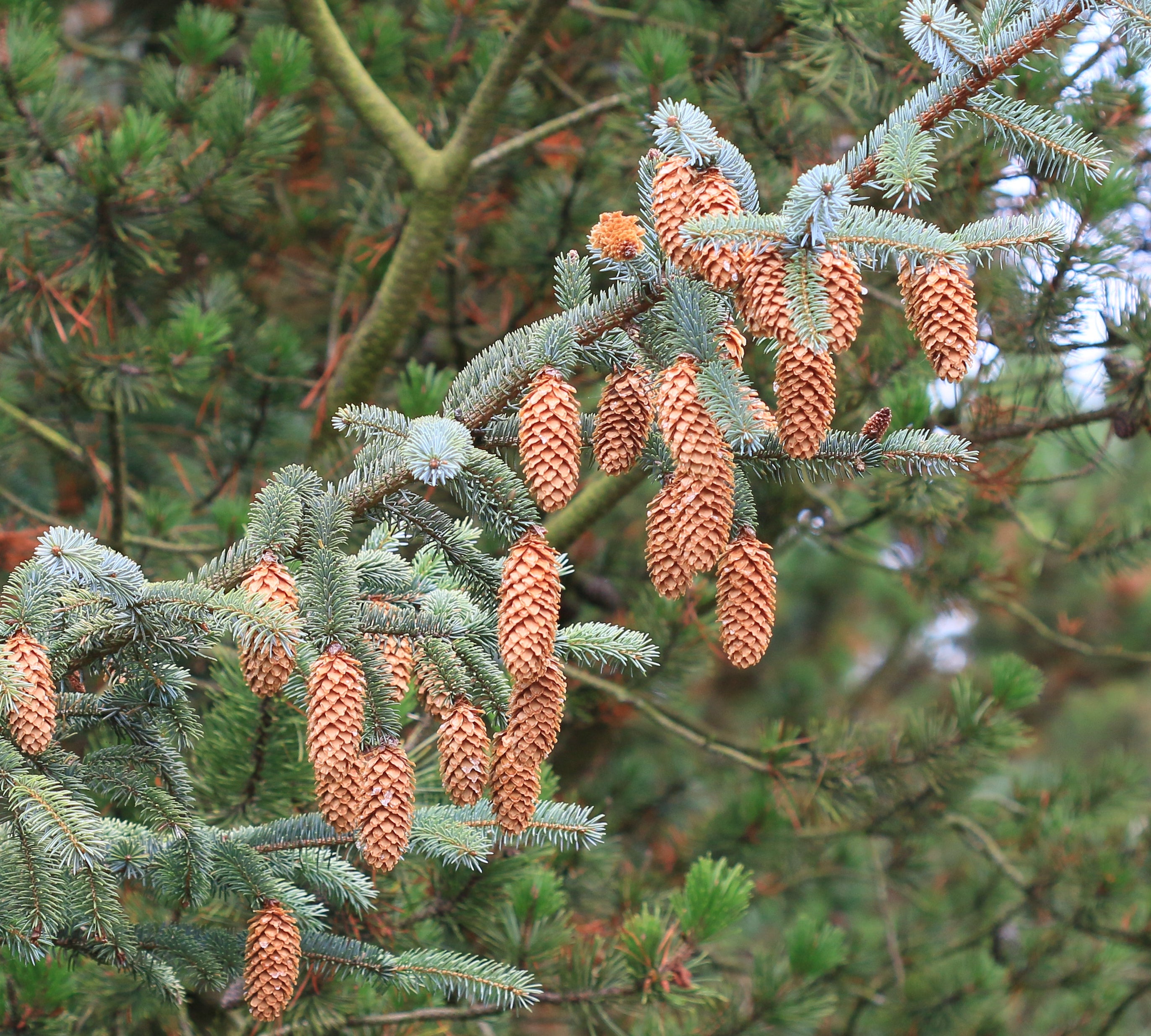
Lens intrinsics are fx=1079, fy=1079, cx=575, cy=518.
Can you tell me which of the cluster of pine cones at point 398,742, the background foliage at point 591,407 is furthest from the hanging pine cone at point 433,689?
the background foliage at point 591,407

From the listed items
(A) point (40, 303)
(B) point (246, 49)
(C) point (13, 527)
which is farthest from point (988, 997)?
(B) point (246, 49)

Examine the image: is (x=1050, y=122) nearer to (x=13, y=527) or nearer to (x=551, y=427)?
(x=551, y=427)

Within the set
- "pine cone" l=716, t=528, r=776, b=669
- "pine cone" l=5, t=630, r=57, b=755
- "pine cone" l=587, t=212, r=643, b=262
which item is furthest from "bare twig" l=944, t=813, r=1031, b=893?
"pine cone" l=5, t=630, r=57, b=755

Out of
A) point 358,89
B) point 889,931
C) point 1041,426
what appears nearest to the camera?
point 1041,426

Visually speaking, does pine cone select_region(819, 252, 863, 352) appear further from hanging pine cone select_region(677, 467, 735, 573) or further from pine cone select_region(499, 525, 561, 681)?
pine cone select_region(499, 525, 561, 681)

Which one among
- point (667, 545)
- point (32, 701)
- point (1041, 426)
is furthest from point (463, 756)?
point (1041, 426)

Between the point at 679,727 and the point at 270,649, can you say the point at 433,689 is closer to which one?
the point at 270,649
